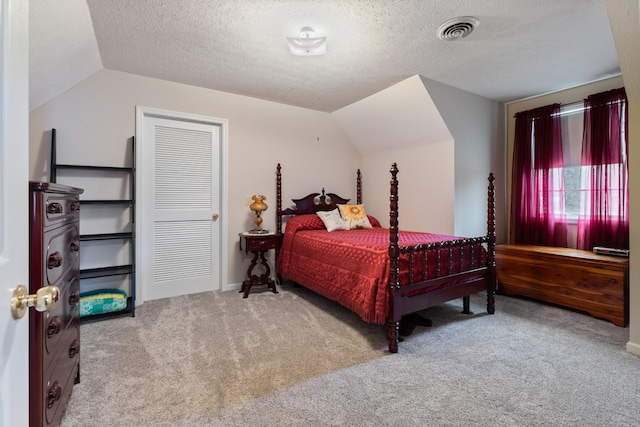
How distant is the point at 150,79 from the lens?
3.16 metres

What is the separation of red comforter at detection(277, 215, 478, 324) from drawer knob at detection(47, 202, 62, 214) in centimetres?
187

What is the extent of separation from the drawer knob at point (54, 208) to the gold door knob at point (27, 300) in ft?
2.13

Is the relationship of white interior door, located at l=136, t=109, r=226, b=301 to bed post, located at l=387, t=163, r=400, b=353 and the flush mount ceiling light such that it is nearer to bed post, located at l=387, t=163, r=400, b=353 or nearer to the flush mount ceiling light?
the flush mount ceiling light

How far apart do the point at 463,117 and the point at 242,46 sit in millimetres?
2615

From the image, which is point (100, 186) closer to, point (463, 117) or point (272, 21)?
point (272, 21)

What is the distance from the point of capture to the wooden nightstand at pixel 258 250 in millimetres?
3387

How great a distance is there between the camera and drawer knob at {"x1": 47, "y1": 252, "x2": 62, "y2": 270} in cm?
110

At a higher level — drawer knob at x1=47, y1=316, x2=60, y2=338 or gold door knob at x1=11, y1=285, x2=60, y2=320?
gold door knob at x1=11, y1=285, x2=60, y2=320

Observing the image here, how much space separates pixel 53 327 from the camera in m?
1.15

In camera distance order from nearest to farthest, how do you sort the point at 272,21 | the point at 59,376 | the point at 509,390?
the point at 59,376 → the point at 509,390 → the point at 272,21

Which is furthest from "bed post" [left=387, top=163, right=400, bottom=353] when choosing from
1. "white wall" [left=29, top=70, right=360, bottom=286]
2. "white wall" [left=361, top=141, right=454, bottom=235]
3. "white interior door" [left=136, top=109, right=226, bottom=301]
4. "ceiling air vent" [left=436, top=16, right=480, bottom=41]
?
"white interior door" [left=136, top=109, right=226, bottom=301]

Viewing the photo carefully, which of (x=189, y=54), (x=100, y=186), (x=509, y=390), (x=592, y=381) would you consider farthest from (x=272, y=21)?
(x=592, y=381)

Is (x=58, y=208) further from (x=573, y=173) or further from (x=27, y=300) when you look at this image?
(x=573, y=173)

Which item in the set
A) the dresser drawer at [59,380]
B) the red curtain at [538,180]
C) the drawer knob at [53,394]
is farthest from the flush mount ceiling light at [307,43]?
the red curtain at [538,180]
